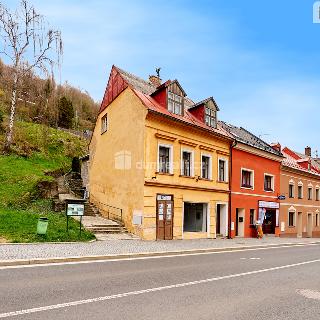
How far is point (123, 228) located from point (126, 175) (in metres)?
3.36

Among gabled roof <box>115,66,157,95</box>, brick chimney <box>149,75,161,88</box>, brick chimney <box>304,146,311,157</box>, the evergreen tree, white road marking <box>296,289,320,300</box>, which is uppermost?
the evergreen tree

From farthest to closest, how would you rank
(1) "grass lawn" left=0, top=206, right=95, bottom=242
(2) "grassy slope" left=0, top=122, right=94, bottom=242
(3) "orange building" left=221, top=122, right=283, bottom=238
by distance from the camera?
(3) "orange building" left=221, top=122, right=283, bottom=238
(2) "grassy slope" left=0, top=122, right=94, bottom=242
(1) "grass lawn" left=0, top=206, right=95, bottom=242

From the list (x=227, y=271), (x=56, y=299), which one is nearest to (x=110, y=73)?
(x=227, y=271)

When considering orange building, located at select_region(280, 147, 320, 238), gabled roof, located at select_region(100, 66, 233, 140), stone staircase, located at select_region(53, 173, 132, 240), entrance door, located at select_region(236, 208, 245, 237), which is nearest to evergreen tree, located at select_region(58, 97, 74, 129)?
stone staircase, located at select_region(53, 173, 132, 240)

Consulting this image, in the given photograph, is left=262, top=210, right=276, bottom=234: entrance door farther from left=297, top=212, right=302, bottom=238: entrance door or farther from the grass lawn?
the grass lawn

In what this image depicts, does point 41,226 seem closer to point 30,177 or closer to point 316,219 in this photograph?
point 30,177

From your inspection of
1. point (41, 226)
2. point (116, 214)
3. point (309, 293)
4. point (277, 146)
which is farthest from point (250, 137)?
Result: point (309, 293)

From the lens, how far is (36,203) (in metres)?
26.0

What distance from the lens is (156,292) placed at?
8.23m

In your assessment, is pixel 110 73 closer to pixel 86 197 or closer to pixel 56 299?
pixel 86 197

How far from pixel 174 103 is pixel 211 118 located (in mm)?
4169

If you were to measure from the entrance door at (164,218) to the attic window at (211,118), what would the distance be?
25.0ft

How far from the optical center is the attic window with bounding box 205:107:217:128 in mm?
28434

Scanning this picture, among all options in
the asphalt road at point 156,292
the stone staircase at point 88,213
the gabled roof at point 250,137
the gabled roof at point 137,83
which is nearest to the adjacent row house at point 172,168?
the gabled roof at point 137,83
